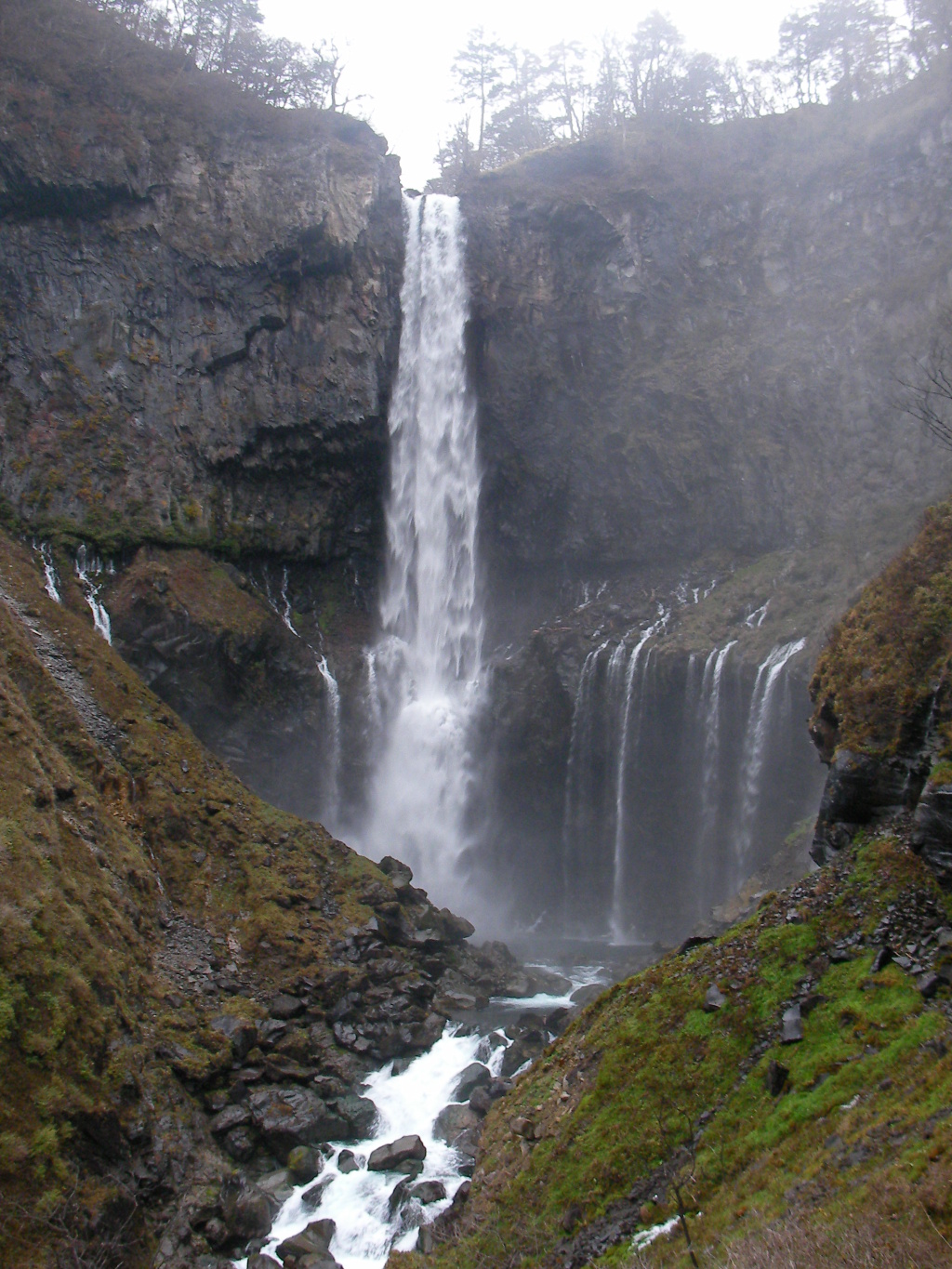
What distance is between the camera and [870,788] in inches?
504

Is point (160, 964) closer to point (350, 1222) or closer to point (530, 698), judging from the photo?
point (350, 1222)

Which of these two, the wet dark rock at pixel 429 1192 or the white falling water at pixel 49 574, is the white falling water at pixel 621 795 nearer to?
the wet dark rock at pixel 429 1192

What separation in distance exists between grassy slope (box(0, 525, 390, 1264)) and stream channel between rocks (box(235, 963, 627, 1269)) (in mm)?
2510

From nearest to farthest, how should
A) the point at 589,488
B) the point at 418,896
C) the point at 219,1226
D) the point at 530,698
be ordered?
the point at 219,1226, the point at 418,896, the point at 530,698, the point at 589,488

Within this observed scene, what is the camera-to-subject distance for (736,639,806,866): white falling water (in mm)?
27125

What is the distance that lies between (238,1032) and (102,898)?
3.69m

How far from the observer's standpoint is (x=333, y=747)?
32562mm

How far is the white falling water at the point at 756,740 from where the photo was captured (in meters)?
27.1

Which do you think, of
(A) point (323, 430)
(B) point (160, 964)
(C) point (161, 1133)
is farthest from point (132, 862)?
(A) point (323, 430)

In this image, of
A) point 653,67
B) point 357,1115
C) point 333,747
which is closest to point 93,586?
point 333,747

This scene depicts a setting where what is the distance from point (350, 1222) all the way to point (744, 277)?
42755 mm

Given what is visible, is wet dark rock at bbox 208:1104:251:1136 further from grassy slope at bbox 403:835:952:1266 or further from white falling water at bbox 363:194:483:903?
white falling water at bbox 363:194:483:903

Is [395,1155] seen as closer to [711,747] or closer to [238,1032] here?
[238,1032]

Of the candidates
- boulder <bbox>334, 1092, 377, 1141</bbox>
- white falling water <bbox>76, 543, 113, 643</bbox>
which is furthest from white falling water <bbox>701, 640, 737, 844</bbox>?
white falling water <bbox>76, 543, 113, 643</bbox>
